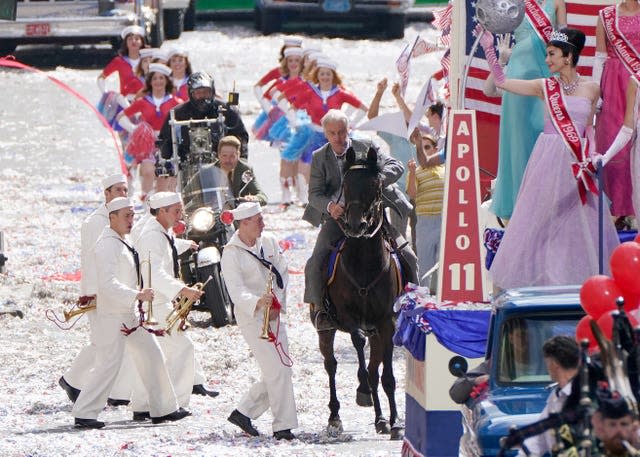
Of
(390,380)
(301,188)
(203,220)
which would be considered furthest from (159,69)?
(390,380)

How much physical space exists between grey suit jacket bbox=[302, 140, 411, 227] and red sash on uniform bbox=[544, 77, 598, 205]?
1.54 m

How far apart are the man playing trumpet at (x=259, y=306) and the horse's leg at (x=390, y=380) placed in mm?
679

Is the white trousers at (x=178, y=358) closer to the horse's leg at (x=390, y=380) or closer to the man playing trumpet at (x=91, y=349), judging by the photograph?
the man playing trumpet at (x=91, y=349)

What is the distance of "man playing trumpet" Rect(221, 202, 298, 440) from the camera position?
1269 centimetres

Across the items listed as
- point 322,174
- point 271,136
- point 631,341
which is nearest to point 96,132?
point 271,136

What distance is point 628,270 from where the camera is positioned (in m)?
9.09

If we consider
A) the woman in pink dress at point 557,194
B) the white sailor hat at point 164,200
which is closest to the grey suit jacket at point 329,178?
the white sailor hat at point 164,200

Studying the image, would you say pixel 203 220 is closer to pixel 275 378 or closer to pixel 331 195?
pixel 331 195

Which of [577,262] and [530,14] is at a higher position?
[530,14]

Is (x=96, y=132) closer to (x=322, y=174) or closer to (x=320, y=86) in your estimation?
(x=320, y=86)

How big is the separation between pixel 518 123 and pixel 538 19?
0.78 m

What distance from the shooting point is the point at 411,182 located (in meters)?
16.3

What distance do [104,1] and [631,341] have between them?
2505cm

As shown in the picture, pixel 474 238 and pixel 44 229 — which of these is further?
pixel 44 229
